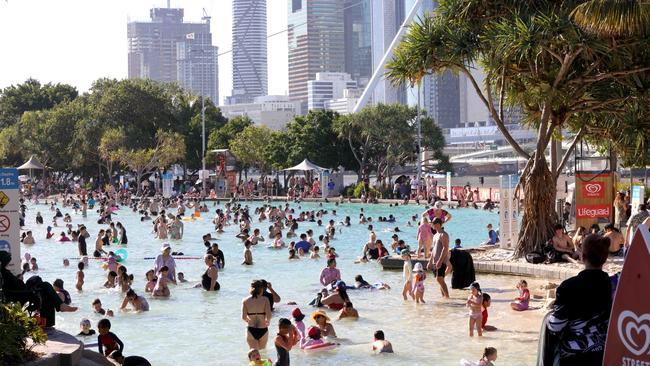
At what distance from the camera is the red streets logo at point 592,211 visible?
21.4 metres

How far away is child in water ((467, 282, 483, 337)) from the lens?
41.4 feet

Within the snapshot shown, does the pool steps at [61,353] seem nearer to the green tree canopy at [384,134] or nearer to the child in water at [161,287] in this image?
the child in water at [161,287]

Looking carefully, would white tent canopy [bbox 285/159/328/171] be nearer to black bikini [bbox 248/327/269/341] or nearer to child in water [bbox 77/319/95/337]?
child in water [bbox 77/319/95/337]

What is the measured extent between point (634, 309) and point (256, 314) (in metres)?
8.06

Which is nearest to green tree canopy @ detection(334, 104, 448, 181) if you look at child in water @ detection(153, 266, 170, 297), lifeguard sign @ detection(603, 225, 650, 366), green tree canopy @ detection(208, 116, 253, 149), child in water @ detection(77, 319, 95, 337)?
green tree canopy @ detection(208, 116, 253, 149)

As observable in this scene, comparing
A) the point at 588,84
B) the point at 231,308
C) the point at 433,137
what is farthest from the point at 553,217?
the point at 433,137

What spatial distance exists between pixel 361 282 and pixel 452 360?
260 inches

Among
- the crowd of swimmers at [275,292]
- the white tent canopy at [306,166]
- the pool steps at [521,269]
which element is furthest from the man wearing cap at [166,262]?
the white tent canopy at [306,166]

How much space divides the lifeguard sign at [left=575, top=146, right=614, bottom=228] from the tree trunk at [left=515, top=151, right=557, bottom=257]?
6.10 ft

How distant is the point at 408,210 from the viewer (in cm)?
4553

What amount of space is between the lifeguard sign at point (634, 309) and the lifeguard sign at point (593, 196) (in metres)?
18.2

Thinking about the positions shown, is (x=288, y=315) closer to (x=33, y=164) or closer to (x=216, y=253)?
(x=216, y=253)

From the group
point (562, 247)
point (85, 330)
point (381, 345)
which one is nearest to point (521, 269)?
point (562, 247)

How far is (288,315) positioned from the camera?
15.2 meters
